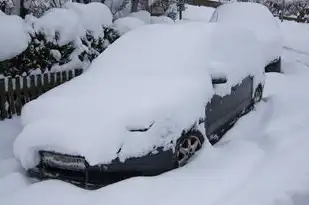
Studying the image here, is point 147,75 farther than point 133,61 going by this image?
No

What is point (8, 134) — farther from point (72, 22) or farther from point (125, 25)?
point (125, 25)

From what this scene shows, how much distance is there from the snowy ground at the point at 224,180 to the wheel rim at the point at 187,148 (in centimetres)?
9

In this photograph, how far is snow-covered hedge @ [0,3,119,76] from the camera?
714 centimetres

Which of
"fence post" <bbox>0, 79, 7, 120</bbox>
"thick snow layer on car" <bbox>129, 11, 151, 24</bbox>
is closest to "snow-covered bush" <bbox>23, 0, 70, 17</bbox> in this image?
"thick snow layer on car" <bbox>129, 11, 151, 24</bbox>

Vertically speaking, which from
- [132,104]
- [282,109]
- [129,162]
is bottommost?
[282,109]

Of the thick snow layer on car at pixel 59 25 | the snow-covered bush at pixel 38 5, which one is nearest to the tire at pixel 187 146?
the thick snow layer on car at pixel 59 25

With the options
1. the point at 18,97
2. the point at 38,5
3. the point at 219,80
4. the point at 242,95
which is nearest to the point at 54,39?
the point at 18,97

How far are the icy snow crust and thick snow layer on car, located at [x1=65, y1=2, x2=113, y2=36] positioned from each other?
8.59 feet

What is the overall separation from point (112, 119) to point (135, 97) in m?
0.46

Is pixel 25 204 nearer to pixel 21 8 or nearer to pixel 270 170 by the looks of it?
pixel 270 170

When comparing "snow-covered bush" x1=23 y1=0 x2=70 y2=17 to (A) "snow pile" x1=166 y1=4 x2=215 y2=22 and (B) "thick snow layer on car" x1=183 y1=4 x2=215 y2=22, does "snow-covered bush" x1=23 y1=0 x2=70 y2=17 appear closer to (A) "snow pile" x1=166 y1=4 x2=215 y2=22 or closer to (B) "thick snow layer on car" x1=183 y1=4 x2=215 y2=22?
(A) "snow pile" x1=166 y1=4 x2=215 y2=22

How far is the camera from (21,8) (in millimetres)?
10328

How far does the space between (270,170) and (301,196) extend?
504mm

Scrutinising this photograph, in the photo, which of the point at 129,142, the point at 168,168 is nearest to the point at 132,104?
the point at 129,142
